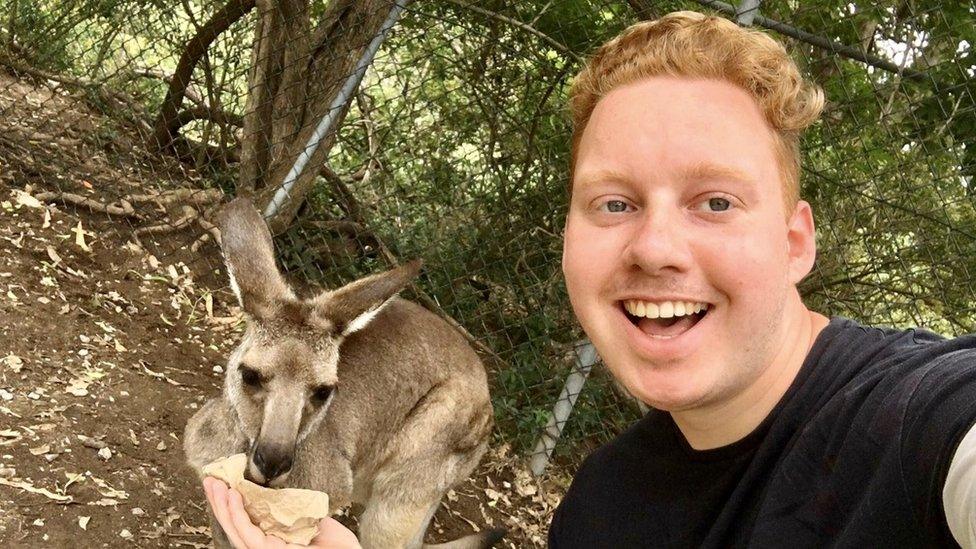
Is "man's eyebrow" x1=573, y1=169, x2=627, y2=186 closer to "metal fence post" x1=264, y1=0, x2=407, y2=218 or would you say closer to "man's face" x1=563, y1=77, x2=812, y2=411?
"man's face" x1=563, y1=77, x2=812, y2=411

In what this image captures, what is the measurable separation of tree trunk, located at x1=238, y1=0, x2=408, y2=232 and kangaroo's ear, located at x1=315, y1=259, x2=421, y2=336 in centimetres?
179

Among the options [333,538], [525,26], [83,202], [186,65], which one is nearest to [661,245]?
[333,538]

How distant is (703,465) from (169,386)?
334cm

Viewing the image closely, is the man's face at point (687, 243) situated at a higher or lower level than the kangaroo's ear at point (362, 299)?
higher

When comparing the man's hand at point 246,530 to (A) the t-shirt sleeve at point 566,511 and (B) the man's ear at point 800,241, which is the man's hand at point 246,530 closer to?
(A) the t-shirt sleeve at point 566,511

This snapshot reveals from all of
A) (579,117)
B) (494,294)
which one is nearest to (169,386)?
(494,294)

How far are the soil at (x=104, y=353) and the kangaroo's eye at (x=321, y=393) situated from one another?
0.89m

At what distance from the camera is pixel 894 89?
386 cm

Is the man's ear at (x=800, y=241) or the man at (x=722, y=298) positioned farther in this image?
the man's ear at (x=800, y=241)

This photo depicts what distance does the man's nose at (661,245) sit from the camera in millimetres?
1510

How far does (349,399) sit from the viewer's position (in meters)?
3.58

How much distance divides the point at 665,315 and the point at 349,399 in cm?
226

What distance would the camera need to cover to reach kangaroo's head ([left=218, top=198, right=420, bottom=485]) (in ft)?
10.2

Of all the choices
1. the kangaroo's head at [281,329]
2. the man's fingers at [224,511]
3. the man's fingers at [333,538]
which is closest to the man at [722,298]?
the man's fingers at [333,538]
